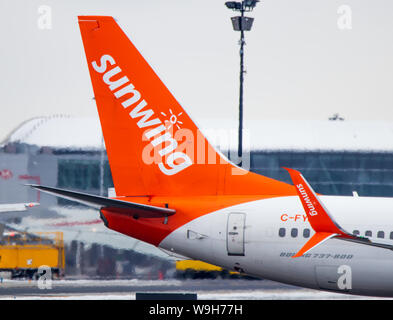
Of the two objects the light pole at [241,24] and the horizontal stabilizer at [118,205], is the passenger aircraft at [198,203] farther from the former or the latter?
the light pole at [241,24]

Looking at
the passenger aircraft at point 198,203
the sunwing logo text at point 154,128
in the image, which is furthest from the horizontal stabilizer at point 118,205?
the sunwing logo text at point 154,128

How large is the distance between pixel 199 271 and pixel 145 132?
10.2 metres

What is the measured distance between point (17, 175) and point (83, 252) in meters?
10.00

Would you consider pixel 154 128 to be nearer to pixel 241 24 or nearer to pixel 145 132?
pixel 145 132

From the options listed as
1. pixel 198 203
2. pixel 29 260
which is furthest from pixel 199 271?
pixel 198 203

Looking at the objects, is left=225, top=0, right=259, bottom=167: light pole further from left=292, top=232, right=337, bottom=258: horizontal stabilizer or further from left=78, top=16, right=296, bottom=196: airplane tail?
left=292, top=232, right=337, bottom=258: horizontal stabilizer

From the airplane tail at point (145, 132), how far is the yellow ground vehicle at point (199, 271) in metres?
8.10

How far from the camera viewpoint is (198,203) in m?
23.0

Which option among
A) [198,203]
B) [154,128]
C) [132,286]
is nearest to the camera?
[198,203]

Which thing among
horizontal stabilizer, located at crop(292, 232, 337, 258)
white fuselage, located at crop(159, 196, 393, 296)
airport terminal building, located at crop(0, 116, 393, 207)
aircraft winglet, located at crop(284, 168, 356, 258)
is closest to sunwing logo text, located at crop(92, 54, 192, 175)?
white fuselage, located at crop(159, 196, 393, 296)

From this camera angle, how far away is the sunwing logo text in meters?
23.6

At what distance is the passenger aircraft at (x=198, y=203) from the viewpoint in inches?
860

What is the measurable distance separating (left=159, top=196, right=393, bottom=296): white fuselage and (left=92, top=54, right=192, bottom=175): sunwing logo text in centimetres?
205

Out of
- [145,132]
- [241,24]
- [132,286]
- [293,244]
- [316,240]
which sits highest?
[241,24]
